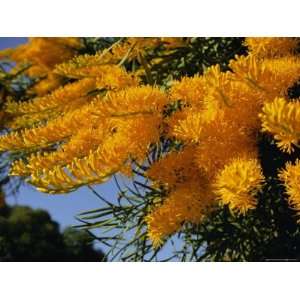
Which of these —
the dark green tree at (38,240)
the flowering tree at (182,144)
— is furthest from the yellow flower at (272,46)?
the dark green tree at (38,240)

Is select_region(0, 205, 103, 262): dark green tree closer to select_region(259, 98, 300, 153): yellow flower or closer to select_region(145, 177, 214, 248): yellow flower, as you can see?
select_region(145, 177, 214, 248): yellow flower

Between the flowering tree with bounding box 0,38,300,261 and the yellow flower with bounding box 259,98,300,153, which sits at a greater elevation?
the flowering tree with bounding box 0,38,300,261

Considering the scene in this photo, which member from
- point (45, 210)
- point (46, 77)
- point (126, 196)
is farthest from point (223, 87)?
point (46, 77)

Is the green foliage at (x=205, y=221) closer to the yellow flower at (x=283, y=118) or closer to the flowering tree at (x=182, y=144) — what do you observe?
the flowering tree at (x=182, y=144)

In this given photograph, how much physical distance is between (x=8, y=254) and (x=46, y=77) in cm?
Answer: 32

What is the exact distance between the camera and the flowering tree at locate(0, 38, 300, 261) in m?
0.46

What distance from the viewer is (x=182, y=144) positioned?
0.60 metres

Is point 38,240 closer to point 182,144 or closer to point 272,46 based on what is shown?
point 182,144
